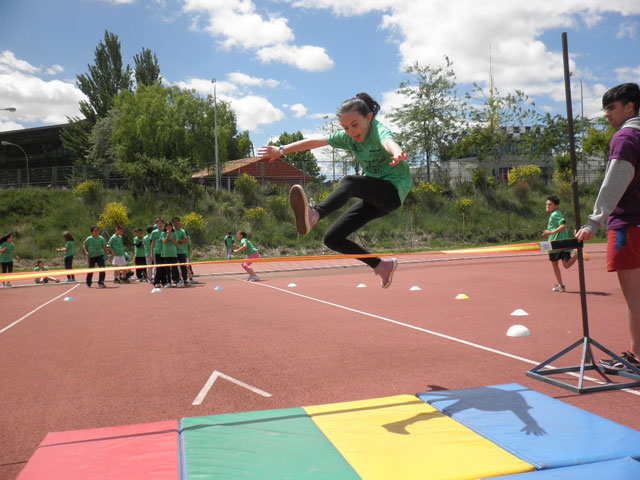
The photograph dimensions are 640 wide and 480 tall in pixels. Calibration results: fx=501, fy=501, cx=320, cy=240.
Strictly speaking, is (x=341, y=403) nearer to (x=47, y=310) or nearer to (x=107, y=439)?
→ (x=107, y=439)

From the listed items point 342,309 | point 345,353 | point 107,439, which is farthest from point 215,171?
point 107,439

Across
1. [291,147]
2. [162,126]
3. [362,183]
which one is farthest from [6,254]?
[162,126]

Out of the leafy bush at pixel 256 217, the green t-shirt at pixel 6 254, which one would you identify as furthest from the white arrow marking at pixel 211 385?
the leafy bush at pixel 256 217

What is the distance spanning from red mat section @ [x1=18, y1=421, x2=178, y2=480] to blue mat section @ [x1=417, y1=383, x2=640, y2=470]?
201 centimetres

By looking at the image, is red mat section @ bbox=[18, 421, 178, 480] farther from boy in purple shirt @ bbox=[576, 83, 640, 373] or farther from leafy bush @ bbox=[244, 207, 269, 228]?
leafy bush @ bbox=[244, 207, 269, 228]

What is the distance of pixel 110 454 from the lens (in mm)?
3141

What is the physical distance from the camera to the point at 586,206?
36.8 meters

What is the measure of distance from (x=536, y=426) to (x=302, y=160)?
50191 millimetres

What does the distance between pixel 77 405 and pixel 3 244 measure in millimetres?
14241

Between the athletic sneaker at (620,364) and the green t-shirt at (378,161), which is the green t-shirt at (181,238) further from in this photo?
the athletic sneaker at (620,364)

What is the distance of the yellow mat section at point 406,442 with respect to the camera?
9.12 feet

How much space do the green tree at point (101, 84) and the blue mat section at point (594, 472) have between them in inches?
2143

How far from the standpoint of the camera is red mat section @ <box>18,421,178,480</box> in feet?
9.41

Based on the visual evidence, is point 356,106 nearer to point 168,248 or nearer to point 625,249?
point 625,249
